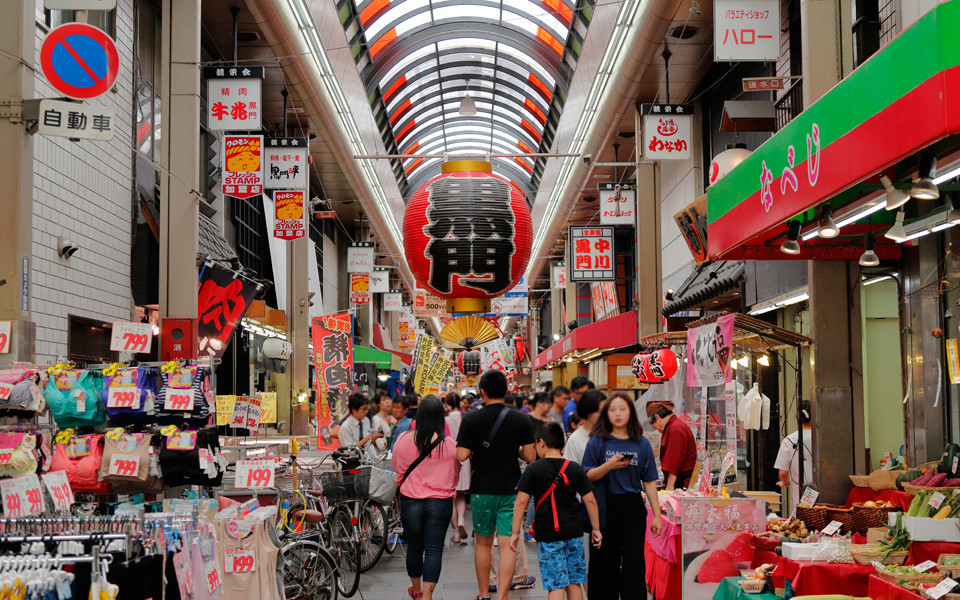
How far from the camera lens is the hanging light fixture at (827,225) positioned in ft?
20.8

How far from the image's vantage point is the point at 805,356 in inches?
424

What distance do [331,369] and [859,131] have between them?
1259 centimetres

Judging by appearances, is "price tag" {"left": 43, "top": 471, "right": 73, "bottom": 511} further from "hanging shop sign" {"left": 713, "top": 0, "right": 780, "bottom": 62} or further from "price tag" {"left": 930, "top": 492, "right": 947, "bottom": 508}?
"hanging shop sign" {"left": 713, "top": 0, "right": 780, "bottom": 62}

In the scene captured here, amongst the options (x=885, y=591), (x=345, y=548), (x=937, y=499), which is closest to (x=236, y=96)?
(x=345, y=548)

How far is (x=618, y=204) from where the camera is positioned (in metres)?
20.0

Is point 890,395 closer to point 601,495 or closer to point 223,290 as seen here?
point 601,495

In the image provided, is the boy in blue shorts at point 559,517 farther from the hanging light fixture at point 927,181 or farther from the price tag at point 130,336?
the price tag at point 130,336

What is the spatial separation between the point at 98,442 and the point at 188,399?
0.68m

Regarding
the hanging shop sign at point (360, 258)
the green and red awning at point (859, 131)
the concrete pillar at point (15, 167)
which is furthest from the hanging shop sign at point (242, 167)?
the hanging shop sign at point (360, 258)

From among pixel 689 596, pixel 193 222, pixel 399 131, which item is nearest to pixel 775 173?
pixel 689 596

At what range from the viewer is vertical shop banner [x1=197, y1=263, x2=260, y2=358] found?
1164cm

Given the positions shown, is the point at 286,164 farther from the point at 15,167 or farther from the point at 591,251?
the point at 15,167

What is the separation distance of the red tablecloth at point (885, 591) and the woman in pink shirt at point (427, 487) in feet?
10.6

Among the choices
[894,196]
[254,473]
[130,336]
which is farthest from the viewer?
[130,336]
